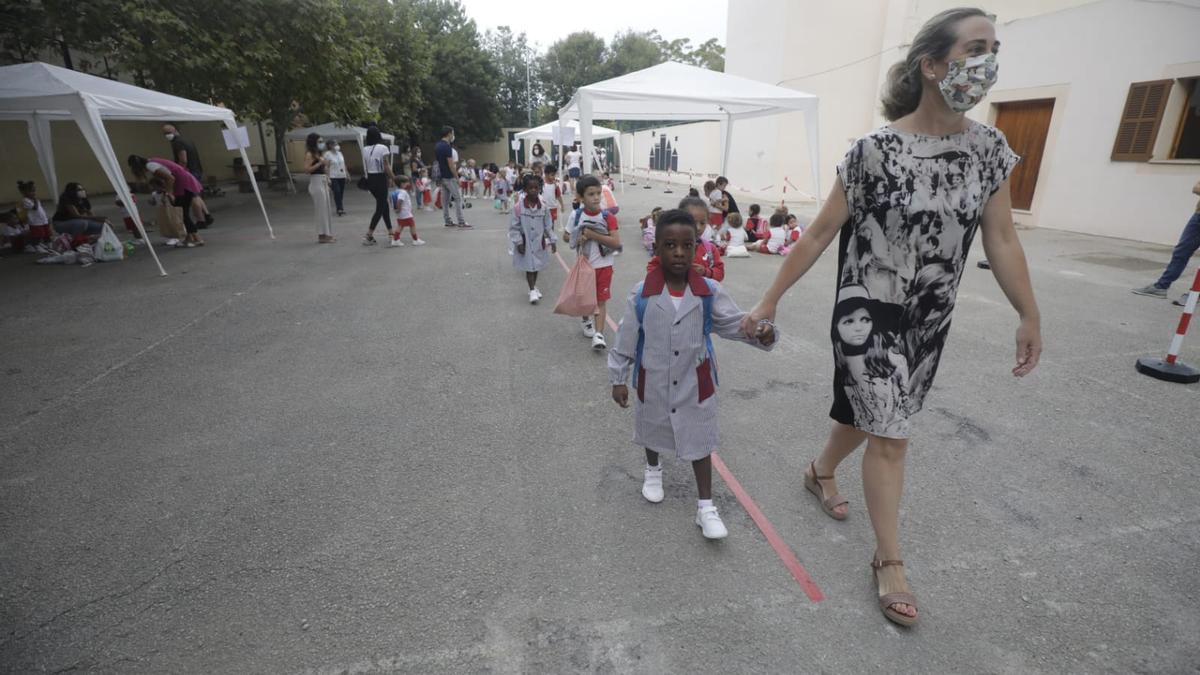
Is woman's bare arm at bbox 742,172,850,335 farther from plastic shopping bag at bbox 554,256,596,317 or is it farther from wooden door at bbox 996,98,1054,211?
wooden door at bbox 996,98,1054,211

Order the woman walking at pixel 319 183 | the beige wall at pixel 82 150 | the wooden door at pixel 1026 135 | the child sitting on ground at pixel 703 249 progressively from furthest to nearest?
1. the beige wall at pixel 82 150
2. the wooden door at pixel 1026 135
3. the woman walking at pixel 319 183
4. the child sitting on ground at pixel 703 249

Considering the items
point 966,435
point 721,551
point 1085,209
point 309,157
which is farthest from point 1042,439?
point 1085,209

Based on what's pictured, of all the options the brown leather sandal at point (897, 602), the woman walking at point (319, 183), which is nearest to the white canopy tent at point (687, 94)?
the woman walking at point (319, 183)

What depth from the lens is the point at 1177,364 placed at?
450 cm

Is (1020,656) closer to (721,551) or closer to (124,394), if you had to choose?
(721,551)

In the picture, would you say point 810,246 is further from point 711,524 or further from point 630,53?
point 630,53

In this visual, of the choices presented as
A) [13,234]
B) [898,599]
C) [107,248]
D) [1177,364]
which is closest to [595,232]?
[898,599]

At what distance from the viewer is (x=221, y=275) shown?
831 cm

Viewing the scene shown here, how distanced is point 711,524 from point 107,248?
11.2 metres

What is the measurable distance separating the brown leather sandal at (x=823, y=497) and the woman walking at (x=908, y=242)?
1.64 feet

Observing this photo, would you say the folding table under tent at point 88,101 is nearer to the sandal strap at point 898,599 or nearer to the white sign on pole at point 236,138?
the white sign on pole at point 236,138

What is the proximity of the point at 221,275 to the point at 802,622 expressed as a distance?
29.9 feet

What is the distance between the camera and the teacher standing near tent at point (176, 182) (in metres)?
9.95

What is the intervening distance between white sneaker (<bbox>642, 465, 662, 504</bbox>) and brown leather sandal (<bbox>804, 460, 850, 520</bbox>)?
81 cm
